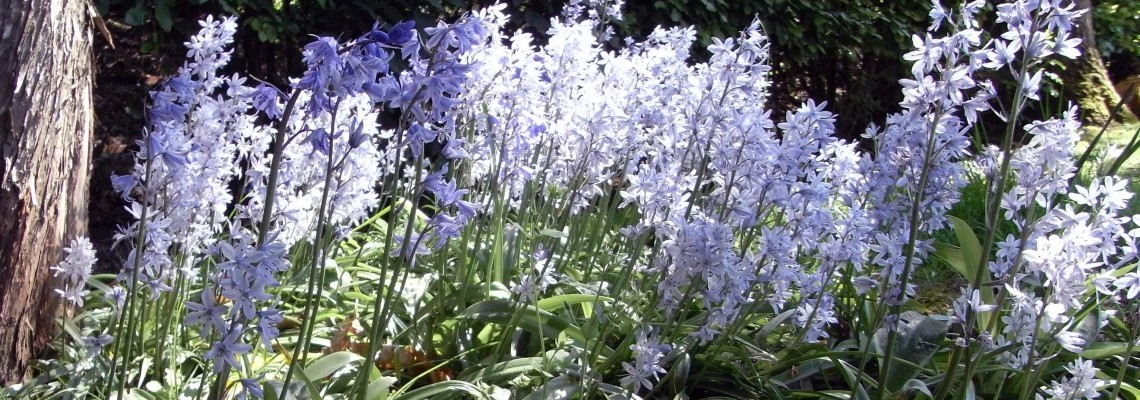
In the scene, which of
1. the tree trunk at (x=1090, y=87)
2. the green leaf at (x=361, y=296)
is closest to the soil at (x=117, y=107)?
the green leaf at (x=361, y=296)

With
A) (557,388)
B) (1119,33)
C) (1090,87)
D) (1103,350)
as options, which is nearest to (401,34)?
(557,388)

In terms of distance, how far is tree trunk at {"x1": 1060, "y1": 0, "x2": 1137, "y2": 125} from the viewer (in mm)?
9438

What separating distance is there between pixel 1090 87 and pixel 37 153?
944 cm

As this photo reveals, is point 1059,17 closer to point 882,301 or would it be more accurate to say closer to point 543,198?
point 882,301

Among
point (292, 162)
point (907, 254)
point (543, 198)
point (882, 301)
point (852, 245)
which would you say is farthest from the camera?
point (543, 198)

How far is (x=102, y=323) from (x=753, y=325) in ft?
8.06

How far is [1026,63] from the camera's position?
2.07 meters

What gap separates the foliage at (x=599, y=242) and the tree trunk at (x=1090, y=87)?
648 cm

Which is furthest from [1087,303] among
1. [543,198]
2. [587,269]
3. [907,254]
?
[543,198]

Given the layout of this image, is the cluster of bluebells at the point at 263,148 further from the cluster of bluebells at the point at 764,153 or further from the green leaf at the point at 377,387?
the cluster of bluebells at the point at 764,153

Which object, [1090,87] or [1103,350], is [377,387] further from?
[1090,87]

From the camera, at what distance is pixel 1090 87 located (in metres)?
9.52

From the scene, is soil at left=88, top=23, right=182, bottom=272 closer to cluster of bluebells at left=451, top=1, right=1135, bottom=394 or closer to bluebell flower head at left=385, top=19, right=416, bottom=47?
cluster of bluebells at left=451, top=1, right=1135, bottom=394

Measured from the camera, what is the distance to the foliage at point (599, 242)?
2.05 meters
